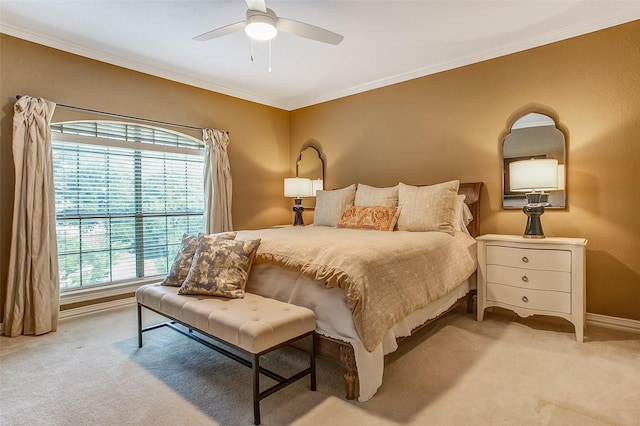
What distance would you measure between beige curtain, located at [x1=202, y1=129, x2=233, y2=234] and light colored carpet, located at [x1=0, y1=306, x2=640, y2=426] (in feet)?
5.66

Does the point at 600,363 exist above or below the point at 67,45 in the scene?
below

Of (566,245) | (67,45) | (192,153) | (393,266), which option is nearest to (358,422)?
(393,266)

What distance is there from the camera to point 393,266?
7.38 feet

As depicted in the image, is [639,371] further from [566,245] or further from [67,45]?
[67,45]

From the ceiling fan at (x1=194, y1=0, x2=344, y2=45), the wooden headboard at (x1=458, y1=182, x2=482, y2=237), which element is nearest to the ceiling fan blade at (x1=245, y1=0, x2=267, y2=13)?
the ceiling fan at (x1=194, y1=0, x2=344, y2=45)

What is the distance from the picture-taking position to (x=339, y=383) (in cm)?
215

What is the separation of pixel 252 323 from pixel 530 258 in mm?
2312

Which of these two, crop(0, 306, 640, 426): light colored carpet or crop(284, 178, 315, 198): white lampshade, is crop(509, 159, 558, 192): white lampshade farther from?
crop(284, 178, 315, 198): white lampshade

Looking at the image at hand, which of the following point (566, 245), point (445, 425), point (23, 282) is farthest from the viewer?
point (23, 282)

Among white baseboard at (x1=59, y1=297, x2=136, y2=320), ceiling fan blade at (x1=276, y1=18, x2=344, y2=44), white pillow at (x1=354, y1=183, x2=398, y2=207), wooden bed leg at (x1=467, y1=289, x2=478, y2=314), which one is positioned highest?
ceiling fan blade at (x1=276, y1=18, x2=344, y2=44)

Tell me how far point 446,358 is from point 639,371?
115 cm

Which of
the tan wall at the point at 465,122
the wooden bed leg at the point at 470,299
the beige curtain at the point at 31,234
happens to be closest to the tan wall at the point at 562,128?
the tan wall at the point at 465,122

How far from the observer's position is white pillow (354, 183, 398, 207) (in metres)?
3.76

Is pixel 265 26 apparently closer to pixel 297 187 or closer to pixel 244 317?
pixel 244 317
